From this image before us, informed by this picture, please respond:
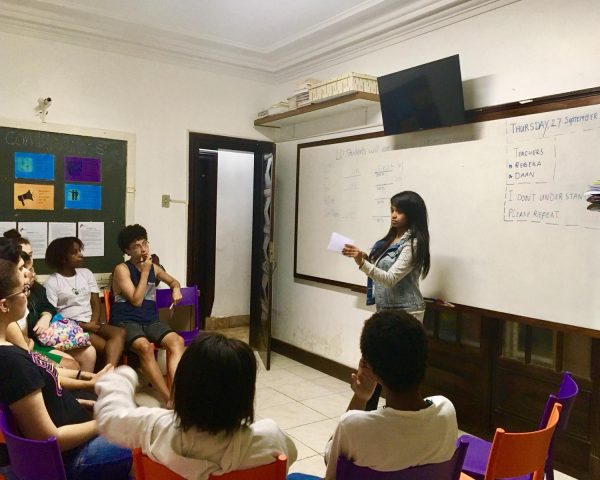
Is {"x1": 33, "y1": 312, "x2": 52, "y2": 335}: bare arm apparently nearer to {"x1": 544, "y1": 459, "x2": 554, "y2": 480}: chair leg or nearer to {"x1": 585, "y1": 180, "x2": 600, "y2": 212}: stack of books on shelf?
{"x1": 544, "y1": 459, "x2": 554, "y2": 480}: chair leg

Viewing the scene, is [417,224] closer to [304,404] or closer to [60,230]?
[304,404]

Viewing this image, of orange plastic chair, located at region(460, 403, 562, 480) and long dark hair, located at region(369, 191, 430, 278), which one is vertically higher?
long dark hair, located at region(369, 191, 430, 278)

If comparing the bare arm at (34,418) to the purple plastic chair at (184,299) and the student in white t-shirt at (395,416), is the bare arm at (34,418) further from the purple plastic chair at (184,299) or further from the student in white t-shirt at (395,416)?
the purple plastic chair at (184,299)

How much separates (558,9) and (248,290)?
432 cm

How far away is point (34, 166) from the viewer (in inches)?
147

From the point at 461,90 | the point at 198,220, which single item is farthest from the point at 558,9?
the point at 198,220

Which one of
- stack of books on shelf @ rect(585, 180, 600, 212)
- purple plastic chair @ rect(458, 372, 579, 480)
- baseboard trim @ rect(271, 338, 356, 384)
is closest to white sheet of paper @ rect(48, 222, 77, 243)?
baseboard trim @ rect(271, 338, 356, 384)

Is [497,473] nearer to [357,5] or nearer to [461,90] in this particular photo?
[461,90]

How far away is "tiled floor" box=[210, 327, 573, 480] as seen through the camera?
112 inches

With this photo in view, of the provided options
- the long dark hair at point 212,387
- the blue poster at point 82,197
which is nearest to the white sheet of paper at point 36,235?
the blue poster at point 82,197

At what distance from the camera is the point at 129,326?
138 inches

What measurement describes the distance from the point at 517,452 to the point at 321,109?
306 cm

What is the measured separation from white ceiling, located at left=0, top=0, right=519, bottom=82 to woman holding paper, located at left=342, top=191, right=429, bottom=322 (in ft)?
4.21

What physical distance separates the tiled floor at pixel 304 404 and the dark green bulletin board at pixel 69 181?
1605 mm
